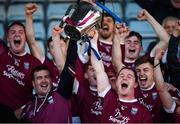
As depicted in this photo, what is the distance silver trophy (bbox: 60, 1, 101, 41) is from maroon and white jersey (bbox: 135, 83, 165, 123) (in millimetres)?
933

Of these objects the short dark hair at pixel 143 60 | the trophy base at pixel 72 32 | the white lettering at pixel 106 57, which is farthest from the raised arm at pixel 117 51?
the trophy base at pixel 72 32

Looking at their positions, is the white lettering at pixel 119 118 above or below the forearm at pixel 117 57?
below

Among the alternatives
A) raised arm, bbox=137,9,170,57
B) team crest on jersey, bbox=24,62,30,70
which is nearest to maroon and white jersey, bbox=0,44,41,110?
team crest on jersey, bbox=24,62,30,70

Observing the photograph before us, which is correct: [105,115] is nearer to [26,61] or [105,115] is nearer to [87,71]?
[87,71]

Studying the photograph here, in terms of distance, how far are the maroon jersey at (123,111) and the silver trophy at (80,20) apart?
72cm

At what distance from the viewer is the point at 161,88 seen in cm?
627

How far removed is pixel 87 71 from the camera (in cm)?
654

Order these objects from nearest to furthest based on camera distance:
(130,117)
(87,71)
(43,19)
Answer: (130,117), (87,71), (43,19)

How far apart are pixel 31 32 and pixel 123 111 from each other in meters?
1.25

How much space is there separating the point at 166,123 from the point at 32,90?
1283 millimetres

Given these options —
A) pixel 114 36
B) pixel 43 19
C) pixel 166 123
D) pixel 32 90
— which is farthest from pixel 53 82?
pixel 43 19

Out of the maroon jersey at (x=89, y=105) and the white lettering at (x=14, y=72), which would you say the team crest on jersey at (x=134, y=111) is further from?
the white lettering at (x=14, y=72)

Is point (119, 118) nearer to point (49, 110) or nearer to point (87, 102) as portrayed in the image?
point (87, 102)

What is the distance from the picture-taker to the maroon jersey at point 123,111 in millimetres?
6035
